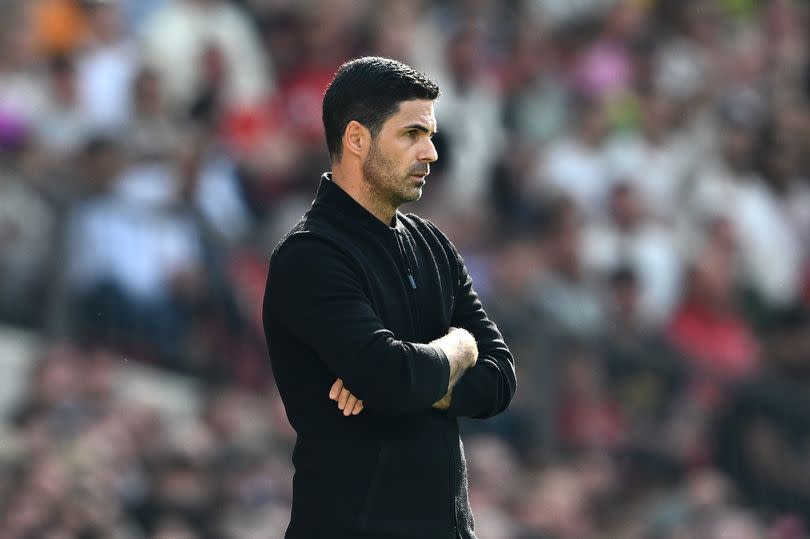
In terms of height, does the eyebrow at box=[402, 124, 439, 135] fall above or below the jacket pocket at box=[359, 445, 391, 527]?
above

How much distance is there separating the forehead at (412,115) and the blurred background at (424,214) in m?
4.30

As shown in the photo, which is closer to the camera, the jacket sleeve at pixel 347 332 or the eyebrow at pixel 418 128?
the jacket sleeve at pixel 347 332

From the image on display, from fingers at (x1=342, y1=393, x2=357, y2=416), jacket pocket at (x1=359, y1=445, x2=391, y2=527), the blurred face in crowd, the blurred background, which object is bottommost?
jacket pocket at (x1=359, y1=445, x2=391, y2=527)

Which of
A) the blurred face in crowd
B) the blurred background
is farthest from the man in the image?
the blurred face in crowd

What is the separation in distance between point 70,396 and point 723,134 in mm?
5639

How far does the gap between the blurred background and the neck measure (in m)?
4.14

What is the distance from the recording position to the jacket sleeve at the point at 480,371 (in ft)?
11.3

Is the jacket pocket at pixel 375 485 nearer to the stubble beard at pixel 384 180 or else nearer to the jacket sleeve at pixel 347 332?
the jacket sleeve at pixel 347 332

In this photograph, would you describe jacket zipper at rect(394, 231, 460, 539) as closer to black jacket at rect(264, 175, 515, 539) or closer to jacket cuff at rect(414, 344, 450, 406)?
black jacket at rect(264, 175, 515, 539)

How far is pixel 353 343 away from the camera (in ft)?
10.6

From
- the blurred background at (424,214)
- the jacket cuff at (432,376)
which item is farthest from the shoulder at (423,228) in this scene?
the blurred background at (424,214)

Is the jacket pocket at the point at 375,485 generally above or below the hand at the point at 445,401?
below

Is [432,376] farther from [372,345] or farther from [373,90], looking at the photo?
[373,90]

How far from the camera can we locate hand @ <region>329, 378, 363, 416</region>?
3.29 m
